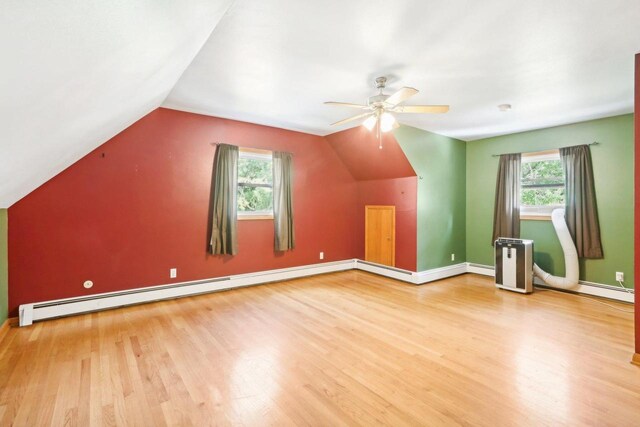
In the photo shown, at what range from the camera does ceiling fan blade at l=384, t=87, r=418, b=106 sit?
2.38 meters

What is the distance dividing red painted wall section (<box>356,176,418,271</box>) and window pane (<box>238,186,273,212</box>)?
206 centimetres

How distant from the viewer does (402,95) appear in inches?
99.5

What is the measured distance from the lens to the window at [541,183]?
4574 mm

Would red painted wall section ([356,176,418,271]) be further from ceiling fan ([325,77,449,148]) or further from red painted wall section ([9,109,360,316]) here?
ceiling fan ([325,77,449,148])

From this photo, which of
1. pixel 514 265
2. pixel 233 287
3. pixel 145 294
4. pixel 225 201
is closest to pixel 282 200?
pixel 225 201

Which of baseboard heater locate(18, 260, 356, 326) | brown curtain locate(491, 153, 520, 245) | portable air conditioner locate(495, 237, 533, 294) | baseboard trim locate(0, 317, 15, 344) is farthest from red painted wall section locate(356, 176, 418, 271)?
baseboard trim locate(0, 317, 15, 344)

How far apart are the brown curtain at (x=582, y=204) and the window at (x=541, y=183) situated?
21 centimetres

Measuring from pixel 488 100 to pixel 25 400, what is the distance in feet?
16.2

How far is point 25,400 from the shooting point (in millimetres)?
1946

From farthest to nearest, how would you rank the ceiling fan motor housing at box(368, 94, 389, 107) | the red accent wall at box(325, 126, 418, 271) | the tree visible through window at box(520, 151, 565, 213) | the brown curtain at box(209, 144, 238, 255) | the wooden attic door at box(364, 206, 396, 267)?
the wooden attic door at box(364, 206, 396, 267)
the red accent wall at box(325, 126, 418, 271)
the tree visible through window at box(520, 151, 565, 213)
the brown curtain at box(209, 144, 238, 255)
the ceiling fan motor housing at box(368, 94, 389, 107)

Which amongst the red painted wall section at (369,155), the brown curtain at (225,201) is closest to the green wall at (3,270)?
the brown curtain at (225,201)

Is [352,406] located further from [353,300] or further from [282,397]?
[353,300]

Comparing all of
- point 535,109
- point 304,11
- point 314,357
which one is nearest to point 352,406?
point 314,357

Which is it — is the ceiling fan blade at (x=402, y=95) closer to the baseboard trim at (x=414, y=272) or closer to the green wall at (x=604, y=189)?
the baseboard trim at (x=414, y=272)
